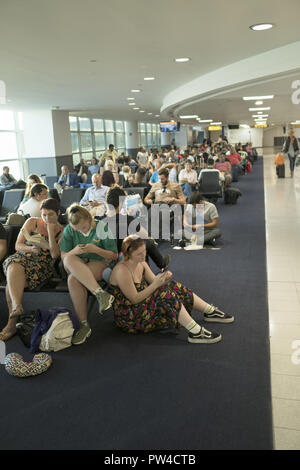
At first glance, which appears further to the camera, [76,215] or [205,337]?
[76,215]

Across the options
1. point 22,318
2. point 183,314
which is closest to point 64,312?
point 22,318

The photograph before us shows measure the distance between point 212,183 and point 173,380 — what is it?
9.18 meters

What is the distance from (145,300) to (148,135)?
3534cm

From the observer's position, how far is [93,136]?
2544cm

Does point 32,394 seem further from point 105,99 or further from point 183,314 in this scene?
point 105,99

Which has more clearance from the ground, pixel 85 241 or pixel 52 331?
pixel 85 241

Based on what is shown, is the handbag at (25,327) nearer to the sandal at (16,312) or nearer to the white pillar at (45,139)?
the sandal at (16,312)

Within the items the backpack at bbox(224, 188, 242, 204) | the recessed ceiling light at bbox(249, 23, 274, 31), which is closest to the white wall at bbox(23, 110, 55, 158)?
the backpack at bbox(224, 188, 242, 204)

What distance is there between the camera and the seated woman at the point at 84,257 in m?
4.16

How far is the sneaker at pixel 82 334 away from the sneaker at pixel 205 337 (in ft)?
3.41

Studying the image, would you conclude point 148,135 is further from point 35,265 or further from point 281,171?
point 35,265

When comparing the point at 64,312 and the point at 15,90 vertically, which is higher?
the point at 15,90

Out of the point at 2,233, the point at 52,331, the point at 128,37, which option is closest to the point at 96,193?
the point at 128,37

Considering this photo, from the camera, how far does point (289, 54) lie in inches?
257
